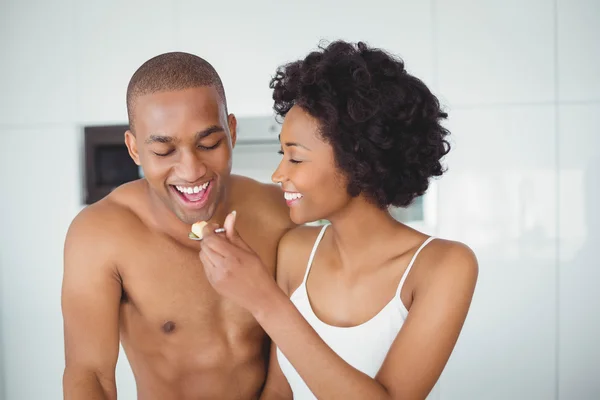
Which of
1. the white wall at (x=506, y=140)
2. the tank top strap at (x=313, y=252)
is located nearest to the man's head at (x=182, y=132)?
the tank top strap at (x=313, y=252)

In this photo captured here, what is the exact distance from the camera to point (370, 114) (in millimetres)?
1293

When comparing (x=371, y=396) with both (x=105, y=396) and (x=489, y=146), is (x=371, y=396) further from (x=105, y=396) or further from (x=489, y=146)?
(x=489, y=146)

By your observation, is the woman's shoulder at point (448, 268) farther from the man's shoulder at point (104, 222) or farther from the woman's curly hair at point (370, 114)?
the man's shoulder at point (104, 222)

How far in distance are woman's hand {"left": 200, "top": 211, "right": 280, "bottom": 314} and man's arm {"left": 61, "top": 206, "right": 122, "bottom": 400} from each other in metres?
0.44

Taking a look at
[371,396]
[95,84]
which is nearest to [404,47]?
[95,84]

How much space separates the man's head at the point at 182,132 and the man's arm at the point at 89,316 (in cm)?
21

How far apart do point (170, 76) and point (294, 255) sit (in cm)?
52

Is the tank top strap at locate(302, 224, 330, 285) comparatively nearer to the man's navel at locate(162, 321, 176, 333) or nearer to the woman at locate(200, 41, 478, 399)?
the woman at locate(200, 41, 478, 399)

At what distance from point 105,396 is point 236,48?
2.02 meters

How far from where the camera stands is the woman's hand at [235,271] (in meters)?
1.14

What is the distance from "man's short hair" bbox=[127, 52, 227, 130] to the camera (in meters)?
1.44

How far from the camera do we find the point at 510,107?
111 inches

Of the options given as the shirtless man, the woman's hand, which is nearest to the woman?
the woman's hand

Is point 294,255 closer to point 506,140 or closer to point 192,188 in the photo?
point 192,188
